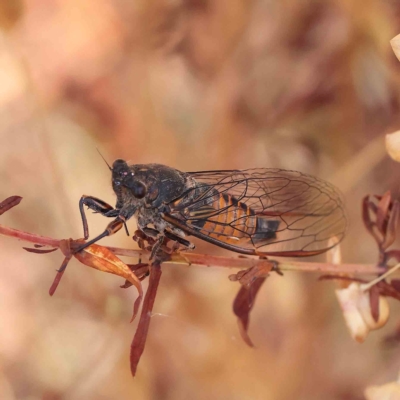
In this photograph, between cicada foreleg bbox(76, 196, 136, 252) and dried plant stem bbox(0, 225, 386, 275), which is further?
cicada foreleg bbox(76, 196, 136, 252)

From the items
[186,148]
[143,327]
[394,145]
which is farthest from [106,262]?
[186,148]

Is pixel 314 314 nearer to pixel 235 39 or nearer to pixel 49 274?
pixel 49 274

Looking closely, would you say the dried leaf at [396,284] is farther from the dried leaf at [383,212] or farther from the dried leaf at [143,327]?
the dried leaf at [143,327]

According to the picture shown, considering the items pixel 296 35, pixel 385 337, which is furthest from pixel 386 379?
pixel 296 35

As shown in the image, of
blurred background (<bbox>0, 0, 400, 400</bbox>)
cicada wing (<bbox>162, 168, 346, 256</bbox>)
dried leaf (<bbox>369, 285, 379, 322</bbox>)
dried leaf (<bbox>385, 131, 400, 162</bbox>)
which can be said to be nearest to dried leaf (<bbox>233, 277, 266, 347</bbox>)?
cicada wing (<bbox>162, 168, 346, 256</bbox>)

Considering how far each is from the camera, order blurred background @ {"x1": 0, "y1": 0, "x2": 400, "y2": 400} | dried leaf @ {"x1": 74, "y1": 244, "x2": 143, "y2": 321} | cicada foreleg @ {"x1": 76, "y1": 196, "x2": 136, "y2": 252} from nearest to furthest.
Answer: dried leaf @ {"x1": 74, "y1": 244, "x2": 143, "y2": 321}, cicada foreleg @ {"x1": 76, "y1": 196, "x2": 136, "y2": 252}, blurred background @ {"x1": 0, "y1": 0, "x2": 400, "y2": 400}

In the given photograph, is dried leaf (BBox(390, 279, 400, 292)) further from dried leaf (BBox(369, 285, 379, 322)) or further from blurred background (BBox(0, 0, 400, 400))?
blurred background (BBox(0, 0, 400, 400))

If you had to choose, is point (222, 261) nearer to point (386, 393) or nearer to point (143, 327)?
point (143, 327)
